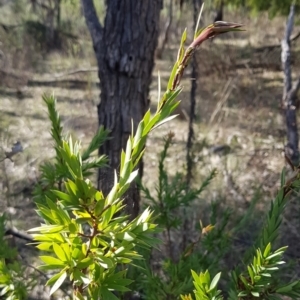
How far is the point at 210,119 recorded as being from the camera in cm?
539

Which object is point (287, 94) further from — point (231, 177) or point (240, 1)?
point (240, 1)

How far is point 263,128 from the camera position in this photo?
530 centimetres

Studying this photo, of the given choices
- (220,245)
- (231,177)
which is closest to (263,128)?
(231,177)

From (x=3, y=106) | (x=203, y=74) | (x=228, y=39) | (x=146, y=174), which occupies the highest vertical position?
(x=228, y=39)

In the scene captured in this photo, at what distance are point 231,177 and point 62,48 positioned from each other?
5.45 meters

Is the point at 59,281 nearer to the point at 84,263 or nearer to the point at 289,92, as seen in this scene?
the point at 84,263

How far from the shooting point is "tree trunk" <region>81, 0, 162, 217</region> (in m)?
2.01

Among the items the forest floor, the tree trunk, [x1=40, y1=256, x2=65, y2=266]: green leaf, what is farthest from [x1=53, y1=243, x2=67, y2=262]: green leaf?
the forest floor

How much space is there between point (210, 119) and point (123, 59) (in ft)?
11.4

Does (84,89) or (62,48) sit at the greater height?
(62,48)

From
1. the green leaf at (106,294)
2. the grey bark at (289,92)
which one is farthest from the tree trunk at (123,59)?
the grey bark at (289,92)

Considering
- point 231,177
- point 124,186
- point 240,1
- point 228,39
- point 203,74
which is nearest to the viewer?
point 124,186

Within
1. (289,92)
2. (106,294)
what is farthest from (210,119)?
(106,294)

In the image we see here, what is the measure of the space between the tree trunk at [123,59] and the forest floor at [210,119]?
1002 mm
